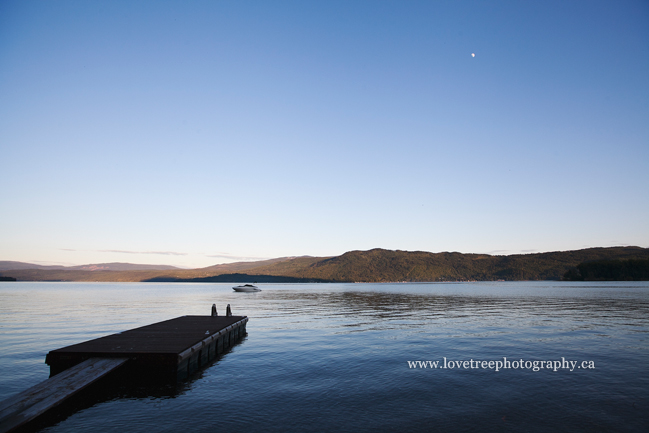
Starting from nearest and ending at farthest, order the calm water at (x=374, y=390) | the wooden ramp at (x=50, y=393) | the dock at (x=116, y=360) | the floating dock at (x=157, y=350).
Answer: the wooden ramp at (x=50, y=393) < the dock at (x=116, y=360) < the calm water at (x=374, y=390) < the floating dock at (x=157, y=350)

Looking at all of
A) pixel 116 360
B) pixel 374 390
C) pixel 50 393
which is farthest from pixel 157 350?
pixel 374 390

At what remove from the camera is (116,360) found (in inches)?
610

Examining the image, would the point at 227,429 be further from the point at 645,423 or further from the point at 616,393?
the point at 616,393

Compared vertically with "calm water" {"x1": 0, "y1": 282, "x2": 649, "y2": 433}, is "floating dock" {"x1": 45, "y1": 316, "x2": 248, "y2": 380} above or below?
above

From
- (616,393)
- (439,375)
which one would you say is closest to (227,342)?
(439,375)

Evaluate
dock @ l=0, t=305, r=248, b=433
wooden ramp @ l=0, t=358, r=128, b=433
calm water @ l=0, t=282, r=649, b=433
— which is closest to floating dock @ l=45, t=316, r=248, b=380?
dock @ l=0, t=305, r=248, b=433

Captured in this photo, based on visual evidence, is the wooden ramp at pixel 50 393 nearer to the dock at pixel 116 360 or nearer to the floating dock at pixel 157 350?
the dock at pixel 116 360

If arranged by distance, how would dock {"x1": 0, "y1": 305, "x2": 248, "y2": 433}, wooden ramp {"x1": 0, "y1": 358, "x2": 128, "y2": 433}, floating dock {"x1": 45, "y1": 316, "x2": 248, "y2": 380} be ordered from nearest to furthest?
wooden ramp {"x1": 0, "y1": 358, "x2": 128, "y2": 433}, dock {"x1": 0, "y1": 305, "x2": 248, "y2": 433}, floating dock {"x1": 45, "y1": 316, "x2": 248, "y2": 380}

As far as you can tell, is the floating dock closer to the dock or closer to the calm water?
the dock

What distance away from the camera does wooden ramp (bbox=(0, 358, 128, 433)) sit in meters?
9.90

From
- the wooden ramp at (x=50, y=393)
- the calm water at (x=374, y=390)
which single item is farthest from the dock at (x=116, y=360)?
the calm water at (x=374, y=390)

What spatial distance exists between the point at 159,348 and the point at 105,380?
2378mm

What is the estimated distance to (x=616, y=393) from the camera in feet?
46.0

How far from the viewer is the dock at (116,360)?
10766 millimetres
